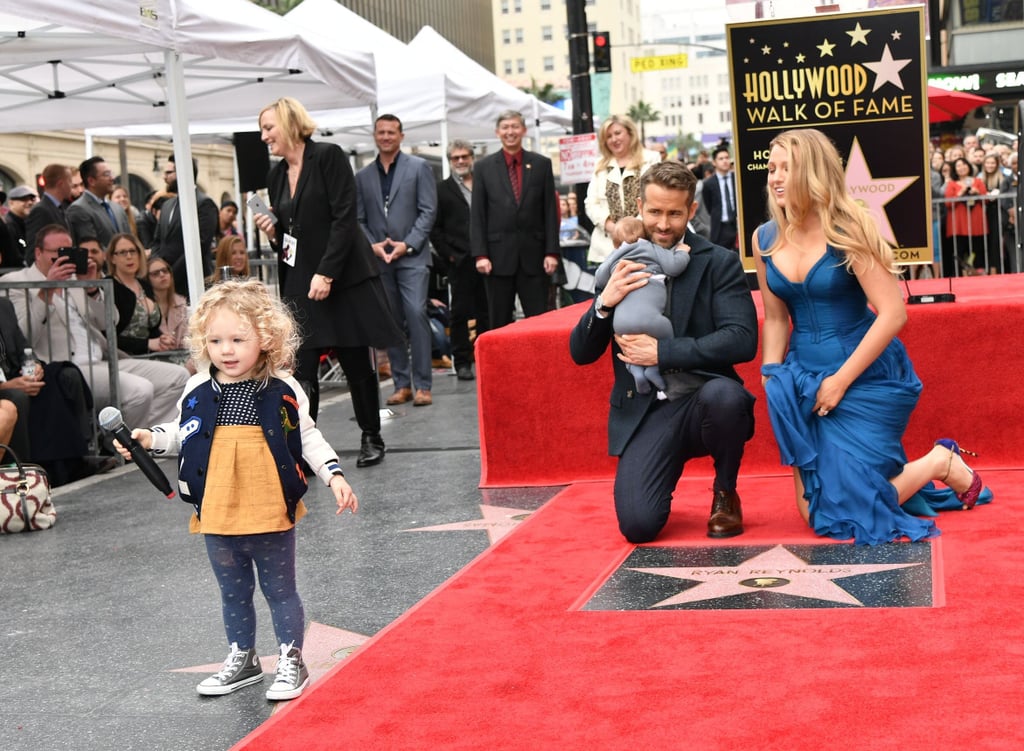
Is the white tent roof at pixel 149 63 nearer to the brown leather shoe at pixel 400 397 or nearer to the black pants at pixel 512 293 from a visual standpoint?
the black pants at pixel 512 293

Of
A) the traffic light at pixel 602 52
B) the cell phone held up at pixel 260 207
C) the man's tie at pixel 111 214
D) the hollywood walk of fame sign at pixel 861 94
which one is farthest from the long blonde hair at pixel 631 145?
the traffic light at pixel 602 52

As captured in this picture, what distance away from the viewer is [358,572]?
216 inches

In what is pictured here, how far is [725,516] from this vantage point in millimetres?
5496

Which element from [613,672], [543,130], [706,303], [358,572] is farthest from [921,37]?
[543,130]

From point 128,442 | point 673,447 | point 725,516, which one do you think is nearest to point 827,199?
point 673,447

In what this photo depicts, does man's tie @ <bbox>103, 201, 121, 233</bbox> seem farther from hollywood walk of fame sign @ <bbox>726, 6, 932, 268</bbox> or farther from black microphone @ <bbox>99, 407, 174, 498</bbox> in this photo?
black microphone @ <bbox>99, 407, 174, 498</bbox>

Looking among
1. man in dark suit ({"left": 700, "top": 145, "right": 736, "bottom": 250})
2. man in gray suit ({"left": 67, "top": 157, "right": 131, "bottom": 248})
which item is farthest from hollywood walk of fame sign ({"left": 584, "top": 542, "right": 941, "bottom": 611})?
man in dark suit ({"left": 700, "top": 145, "right": 736, "bottom": 250})

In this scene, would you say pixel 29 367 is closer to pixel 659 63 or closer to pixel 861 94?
pixel 861 94

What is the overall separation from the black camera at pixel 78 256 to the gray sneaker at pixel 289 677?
558cm

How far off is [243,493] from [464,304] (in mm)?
8744

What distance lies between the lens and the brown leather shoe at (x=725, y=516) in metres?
5.49

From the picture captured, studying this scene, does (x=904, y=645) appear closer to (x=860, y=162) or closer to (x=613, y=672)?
(x=613, y=672)

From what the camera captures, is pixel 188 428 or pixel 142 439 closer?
pixel 142 439

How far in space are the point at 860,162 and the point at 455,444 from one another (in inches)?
116
